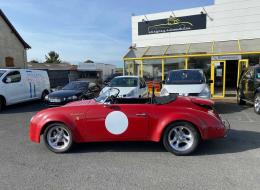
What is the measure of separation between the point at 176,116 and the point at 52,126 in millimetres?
2501

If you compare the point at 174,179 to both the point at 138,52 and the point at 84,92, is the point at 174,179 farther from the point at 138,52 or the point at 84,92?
the point at 138,52

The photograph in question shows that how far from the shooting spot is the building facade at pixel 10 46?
21.8 m

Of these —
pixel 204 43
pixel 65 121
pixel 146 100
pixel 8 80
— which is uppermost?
pixel 204 43

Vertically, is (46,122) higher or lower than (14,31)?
lower

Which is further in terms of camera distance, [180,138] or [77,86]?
[77,86]

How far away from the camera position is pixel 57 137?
5387 mm

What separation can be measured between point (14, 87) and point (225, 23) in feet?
45.2

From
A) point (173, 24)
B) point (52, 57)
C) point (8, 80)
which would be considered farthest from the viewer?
point (52, 57)

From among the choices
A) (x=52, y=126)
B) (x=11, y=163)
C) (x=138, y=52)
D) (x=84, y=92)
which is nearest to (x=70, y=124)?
(x=52, y=126)

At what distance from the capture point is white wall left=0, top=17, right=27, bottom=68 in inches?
854

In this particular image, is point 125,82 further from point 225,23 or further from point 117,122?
point 225,23

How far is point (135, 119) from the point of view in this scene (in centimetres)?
509

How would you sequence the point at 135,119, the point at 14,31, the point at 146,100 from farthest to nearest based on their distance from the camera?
the point at 14,31
the point at 146,100
the point at 135,119

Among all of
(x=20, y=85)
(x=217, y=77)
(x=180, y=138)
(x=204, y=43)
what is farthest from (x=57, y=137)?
(x=204, y=43)
